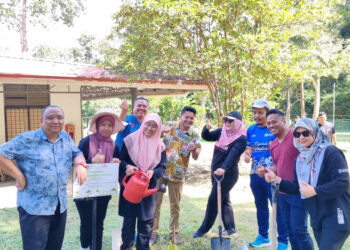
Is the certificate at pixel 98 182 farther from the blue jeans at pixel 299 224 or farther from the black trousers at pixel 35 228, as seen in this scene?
the blue jeans at pixel 299 224

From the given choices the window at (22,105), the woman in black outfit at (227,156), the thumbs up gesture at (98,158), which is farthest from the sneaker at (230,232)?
the window at (22,105)

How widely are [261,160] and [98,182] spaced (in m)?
1.93

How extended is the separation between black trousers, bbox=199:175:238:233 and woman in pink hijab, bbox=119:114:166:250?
1.08 meters

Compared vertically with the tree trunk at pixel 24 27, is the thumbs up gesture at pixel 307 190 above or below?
below

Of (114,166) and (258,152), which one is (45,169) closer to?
(114,166)

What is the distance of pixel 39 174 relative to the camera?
2289mm

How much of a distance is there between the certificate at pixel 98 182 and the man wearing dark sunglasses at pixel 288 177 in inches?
51.9

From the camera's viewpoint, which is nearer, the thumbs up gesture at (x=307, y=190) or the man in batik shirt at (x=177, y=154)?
the thumbs up gesture at (x=307, y=190)

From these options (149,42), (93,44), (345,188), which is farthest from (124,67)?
(93,44)

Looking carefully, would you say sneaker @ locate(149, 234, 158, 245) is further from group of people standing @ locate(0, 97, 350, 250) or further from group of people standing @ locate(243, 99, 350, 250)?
group of people standing @ locate(243, 99, 350, 250)

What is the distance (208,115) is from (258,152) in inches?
1040

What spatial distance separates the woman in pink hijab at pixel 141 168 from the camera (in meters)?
2.96

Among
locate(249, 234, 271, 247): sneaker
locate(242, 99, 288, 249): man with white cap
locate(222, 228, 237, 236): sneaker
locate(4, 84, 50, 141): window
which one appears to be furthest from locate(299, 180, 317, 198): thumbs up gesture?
locate(4, 84, 50, 141): window

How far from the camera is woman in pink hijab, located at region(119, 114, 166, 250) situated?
296 centimetres
